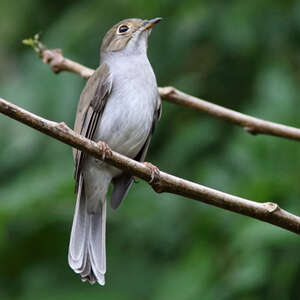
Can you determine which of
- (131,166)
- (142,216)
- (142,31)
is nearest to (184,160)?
(142,216)

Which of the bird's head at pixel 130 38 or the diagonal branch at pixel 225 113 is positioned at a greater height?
the bird's head at pixel 130 38

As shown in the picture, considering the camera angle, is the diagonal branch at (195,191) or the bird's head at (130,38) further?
the bird's head at (130,38)

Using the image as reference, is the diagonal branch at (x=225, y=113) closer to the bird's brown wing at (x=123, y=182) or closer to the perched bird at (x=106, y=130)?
the perched bird at (x=106, y=130)

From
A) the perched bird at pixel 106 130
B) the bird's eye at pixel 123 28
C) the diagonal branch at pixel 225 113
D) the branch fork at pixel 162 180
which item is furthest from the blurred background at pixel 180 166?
the branch fork at pixel 162 180

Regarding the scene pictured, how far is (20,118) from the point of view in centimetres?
317

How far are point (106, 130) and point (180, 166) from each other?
0.98 meters

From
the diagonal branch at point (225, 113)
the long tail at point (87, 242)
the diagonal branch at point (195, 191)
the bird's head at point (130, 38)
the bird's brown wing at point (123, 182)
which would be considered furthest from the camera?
the bird's head at point (130, 38)

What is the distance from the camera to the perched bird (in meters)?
4.59

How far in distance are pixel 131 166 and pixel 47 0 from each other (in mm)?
3844

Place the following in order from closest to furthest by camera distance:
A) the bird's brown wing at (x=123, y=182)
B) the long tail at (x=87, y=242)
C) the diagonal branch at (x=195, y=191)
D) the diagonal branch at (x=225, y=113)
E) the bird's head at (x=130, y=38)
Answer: the diagonal branch at (x=195, y=191)
the diagonal branch at (x=225, y=113)
the long tail at (x=87, y=242)
the bird's brown wing at (x=123, y=182)
the bird's head at (x=130, y=38)

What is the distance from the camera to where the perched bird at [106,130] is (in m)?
4.59

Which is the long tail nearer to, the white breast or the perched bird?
the perched bird

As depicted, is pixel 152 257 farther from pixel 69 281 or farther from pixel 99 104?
pixel 99 104

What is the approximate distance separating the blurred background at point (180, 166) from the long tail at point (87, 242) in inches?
8.1
